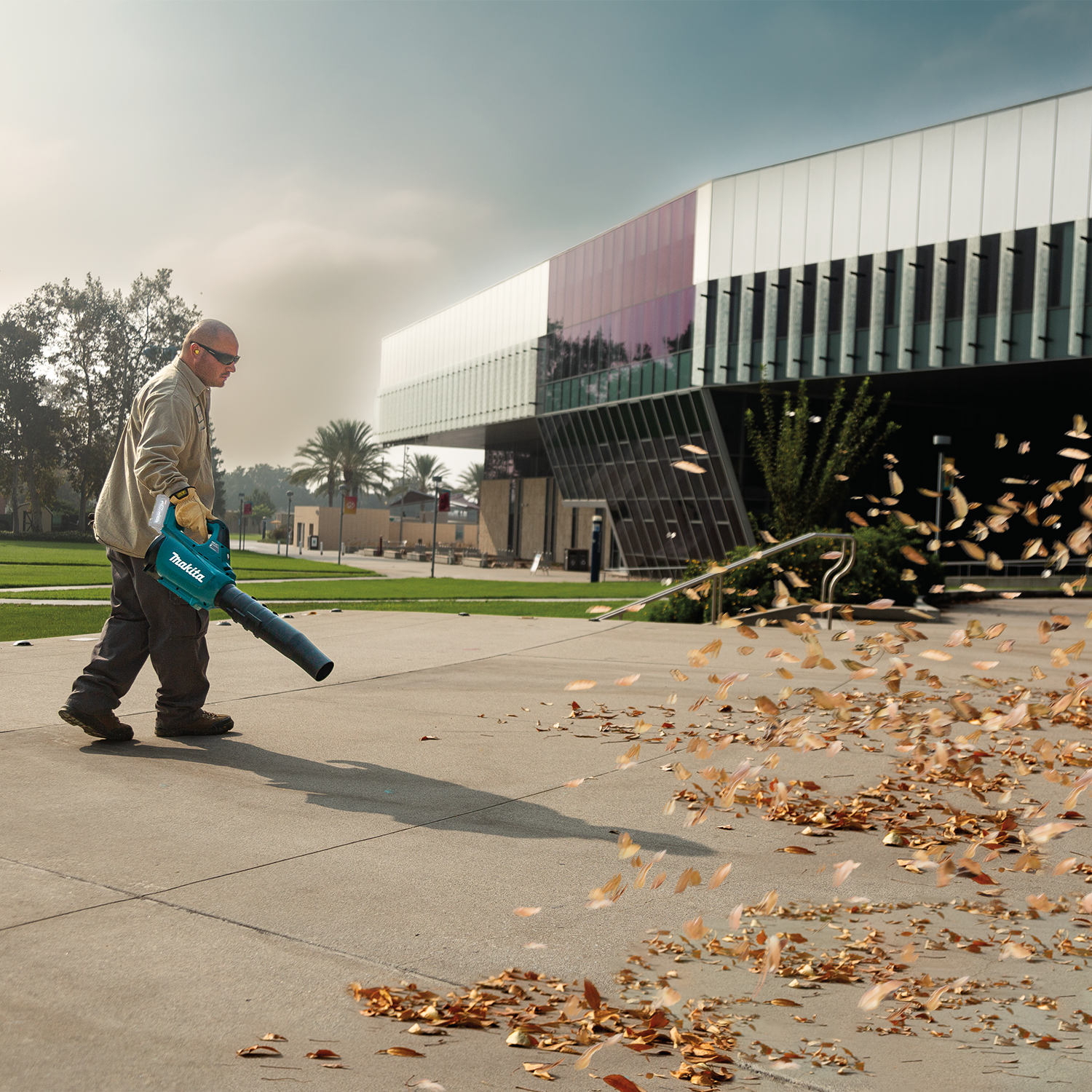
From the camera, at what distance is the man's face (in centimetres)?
538

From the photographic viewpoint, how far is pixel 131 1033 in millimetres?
2354

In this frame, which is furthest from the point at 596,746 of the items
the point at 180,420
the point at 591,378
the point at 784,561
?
the point at 591,378

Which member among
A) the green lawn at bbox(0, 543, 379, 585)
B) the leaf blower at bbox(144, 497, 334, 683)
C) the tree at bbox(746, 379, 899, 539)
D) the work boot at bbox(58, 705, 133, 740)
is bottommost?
the green lawn at bbox(0, 543, 379, 585)

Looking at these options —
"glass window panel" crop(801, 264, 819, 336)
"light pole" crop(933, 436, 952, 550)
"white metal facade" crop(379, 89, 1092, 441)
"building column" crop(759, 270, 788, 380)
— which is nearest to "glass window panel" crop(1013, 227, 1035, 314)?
"white metal facade" crop(379, 89, 1092, 441)

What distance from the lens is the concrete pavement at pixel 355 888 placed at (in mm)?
2344

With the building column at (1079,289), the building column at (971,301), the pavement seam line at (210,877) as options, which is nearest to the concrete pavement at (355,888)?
the pavement seam line at (210,877)

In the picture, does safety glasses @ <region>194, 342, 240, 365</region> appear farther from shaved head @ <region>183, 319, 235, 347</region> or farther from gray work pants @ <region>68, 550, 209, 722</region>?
gray work pants @ <region>68, 550, 209, 722</region>

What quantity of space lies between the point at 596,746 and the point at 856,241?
2752 centimetres

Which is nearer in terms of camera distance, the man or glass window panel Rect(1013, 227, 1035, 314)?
the man

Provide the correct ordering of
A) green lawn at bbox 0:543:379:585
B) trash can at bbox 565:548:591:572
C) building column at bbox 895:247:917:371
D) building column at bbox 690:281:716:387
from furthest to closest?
trash can at bbox 565:548:591:572 → building column at bbox 690:281:716:387 → building column at bbox 895:247:917:371 → green lawn at bbox 0:543:379:585

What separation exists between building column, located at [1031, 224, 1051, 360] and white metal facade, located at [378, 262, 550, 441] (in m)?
21.8

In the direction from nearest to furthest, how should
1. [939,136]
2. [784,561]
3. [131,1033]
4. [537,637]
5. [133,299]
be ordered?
[131,1033]
[537,637]
[784,561]
[939,136]
[133,299]

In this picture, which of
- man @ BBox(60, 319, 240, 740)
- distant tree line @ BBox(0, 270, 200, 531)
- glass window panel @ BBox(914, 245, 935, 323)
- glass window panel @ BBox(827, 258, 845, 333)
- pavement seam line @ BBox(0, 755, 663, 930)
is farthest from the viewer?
distant tree line @ BBox(0, 270, 200, 531)

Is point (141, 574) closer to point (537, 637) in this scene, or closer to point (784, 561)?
point (537, 637)
